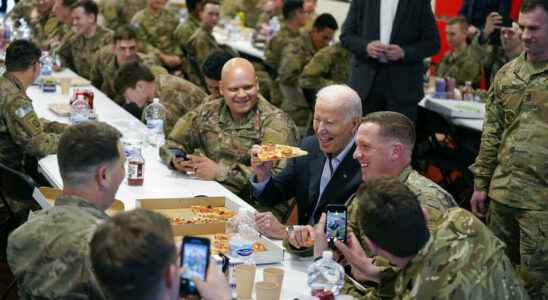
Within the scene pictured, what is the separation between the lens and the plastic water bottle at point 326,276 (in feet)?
10.5

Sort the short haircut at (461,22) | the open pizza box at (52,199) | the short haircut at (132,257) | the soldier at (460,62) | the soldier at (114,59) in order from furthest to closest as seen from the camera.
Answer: the short haircut at (461,22) < the soldier at (460,62) < the soldier at (114,59) < the open pizza box at (52,199) < the short haircut at (132,257)

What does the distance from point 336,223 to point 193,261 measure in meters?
0.74

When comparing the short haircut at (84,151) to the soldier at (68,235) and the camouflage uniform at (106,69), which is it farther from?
the camouflage uniform at (106,69)

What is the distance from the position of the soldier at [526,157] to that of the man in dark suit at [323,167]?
2.30 ft

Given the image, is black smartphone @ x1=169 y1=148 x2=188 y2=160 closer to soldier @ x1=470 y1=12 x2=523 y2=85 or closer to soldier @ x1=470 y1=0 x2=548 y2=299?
soldier @ x1=470 y1=0 x2=548 y2=299

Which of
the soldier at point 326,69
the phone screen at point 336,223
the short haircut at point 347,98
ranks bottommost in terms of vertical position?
the soldier at point 326,69

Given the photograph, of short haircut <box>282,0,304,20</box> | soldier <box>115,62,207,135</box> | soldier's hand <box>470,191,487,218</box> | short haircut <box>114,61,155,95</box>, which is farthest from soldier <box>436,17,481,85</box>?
soldier's hand <box>470,191,487,218</box>

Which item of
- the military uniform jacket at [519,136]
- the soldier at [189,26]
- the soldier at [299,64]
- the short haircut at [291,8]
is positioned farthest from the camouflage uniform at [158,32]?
the military uniform jacket at [519,136]

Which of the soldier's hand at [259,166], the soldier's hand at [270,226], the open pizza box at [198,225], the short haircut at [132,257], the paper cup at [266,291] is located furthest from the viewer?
the soldier's hand at [259,166]

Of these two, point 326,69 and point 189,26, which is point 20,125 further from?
point 189,26

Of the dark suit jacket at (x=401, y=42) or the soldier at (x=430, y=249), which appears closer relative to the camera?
the soldier at (x=430, y=249)

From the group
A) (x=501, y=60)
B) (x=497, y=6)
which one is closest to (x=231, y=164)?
(x=501, y=60)

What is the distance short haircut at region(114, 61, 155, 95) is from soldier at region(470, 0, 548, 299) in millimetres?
3002

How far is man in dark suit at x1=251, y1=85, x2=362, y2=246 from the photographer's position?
4.23 m
